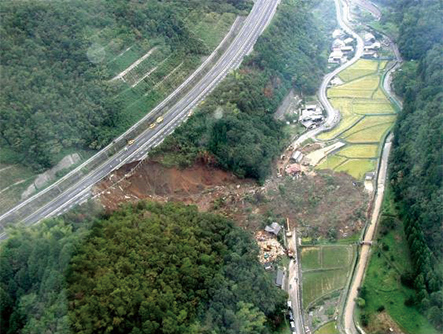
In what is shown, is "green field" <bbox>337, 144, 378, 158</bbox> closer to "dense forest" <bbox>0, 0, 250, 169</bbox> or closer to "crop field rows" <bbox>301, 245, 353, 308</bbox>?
"crop field rows" <bbox>301, 245, 353, 308</bbox>

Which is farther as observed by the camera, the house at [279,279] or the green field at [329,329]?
the house at [279,279]

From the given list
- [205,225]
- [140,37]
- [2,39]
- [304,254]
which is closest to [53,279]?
[205,225]

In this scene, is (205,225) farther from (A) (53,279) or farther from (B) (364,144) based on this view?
(B) (364,144)

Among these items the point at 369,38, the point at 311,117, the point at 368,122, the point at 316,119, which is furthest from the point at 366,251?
the point at 369,38

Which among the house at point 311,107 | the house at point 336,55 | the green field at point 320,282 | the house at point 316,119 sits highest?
the house at point 336,55

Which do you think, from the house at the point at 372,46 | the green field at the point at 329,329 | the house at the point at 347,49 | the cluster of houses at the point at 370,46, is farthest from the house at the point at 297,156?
the house at the point at 372,46

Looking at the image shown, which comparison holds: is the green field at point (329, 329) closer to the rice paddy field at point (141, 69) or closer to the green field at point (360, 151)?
the green field at point (360, 151)
